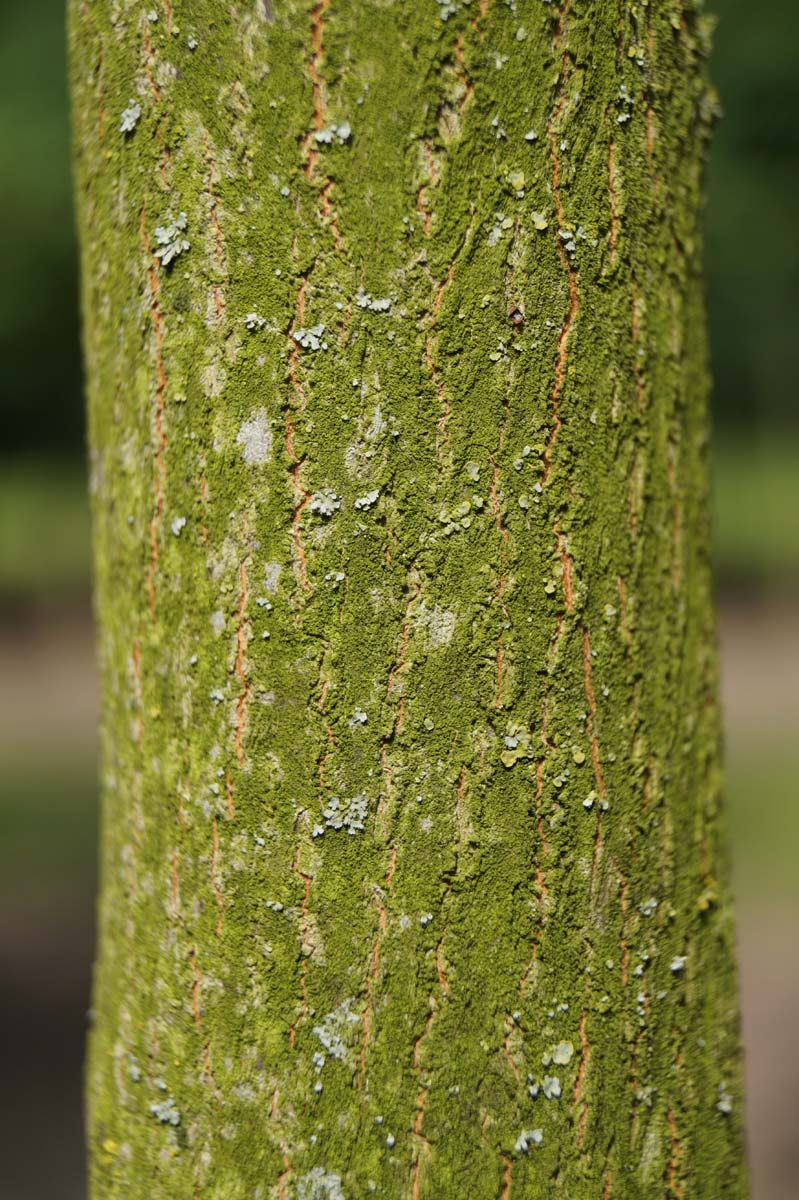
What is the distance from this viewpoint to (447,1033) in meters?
0.95

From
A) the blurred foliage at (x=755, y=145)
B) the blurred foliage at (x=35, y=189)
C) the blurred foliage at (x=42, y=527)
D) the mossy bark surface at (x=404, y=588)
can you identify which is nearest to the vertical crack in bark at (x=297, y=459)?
the mossy bark surface at (x=404, y=588)

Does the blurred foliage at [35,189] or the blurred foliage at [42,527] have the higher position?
the blurred foliage at [42,527]

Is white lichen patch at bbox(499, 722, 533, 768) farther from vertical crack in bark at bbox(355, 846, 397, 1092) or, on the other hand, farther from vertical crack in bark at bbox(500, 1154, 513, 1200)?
vertical crack in bark at bbox(500, 1154, 513, 1200)

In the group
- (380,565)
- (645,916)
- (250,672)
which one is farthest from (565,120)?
(645,916)

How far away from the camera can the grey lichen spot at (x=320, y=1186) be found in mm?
954

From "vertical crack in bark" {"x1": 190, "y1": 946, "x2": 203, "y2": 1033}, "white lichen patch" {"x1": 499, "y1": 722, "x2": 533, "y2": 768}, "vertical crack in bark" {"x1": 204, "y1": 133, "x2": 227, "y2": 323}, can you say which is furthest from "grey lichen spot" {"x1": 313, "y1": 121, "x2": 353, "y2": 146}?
"vertical crack in bark" {"x1": 190, "y1": 946, "x2": 203, "y2": 1033}

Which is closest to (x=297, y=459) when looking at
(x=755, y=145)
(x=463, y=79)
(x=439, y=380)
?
(x=439, y=380)

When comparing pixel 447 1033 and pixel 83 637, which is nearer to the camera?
pixel 447 1033

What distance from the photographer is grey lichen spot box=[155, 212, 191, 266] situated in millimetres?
936

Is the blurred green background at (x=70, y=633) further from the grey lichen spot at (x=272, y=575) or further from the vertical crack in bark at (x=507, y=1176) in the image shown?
the grey lichen spot at (x=272, y=575)

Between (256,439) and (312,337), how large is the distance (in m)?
0.11

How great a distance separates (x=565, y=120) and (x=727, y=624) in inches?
399

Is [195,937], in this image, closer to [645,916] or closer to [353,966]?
[353,966]

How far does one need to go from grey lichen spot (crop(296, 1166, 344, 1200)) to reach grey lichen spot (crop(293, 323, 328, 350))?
0.79 m
